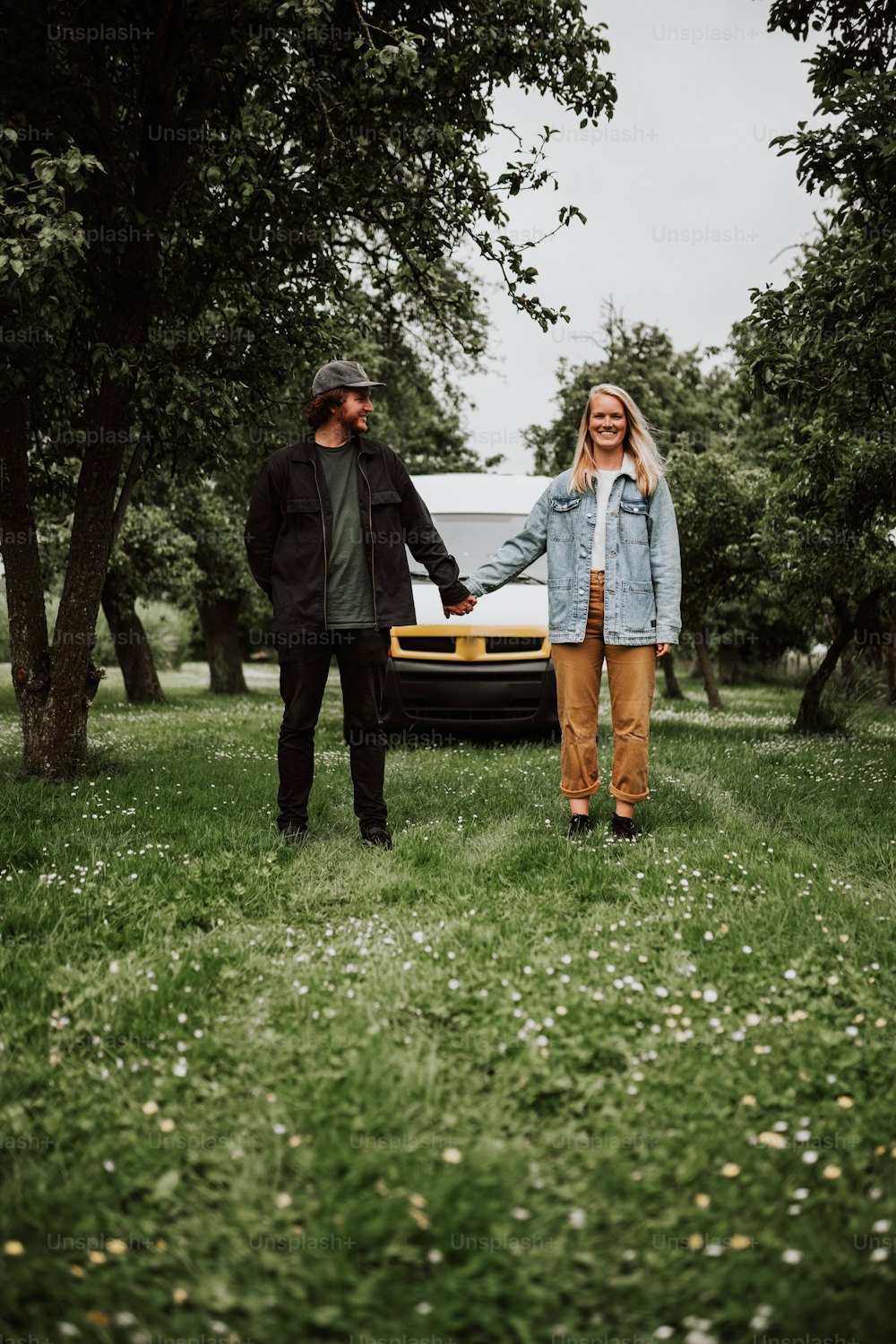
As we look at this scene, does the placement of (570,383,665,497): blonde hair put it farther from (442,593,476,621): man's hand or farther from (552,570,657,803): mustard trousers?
(442,593,476,621): man's hand

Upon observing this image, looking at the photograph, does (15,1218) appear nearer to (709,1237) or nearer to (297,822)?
(709,1237)

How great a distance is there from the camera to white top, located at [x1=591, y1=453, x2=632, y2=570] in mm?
5117

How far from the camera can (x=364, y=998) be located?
3.28 m

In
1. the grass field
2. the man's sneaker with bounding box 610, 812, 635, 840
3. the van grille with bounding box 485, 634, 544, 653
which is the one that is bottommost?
the grass field

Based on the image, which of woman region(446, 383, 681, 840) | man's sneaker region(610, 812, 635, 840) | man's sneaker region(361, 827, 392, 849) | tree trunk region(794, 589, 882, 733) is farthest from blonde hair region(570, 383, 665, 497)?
tree trunk region(794, 589, 882, 733)

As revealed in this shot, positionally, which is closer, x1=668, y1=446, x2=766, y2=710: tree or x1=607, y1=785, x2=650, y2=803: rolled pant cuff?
x1=607, y1=785, x2=650, y2=803: rolled pant cuff

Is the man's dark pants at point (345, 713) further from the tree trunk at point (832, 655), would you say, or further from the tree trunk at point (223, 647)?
the tree trunk at point (223, 647)

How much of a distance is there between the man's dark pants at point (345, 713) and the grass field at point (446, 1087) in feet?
0.87

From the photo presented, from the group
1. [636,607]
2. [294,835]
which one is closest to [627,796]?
[636,607]

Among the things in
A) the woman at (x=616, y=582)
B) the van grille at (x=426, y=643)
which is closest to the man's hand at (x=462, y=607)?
the woman at (x=616, y=582)

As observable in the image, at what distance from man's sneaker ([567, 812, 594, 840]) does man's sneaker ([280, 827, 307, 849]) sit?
152cm

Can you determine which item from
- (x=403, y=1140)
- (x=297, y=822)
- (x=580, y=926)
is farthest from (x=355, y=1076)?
(x=297, y=822)

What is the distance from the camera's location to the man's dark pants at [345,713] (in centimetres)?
506

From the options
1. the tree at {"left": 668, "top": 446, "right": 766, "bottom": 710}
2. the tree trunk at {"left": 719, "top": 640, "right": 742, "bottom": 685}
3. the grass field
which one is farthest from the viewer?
the tree trunk at {"left": 719, "top": 640, "right": 742, "bottom": 685}
